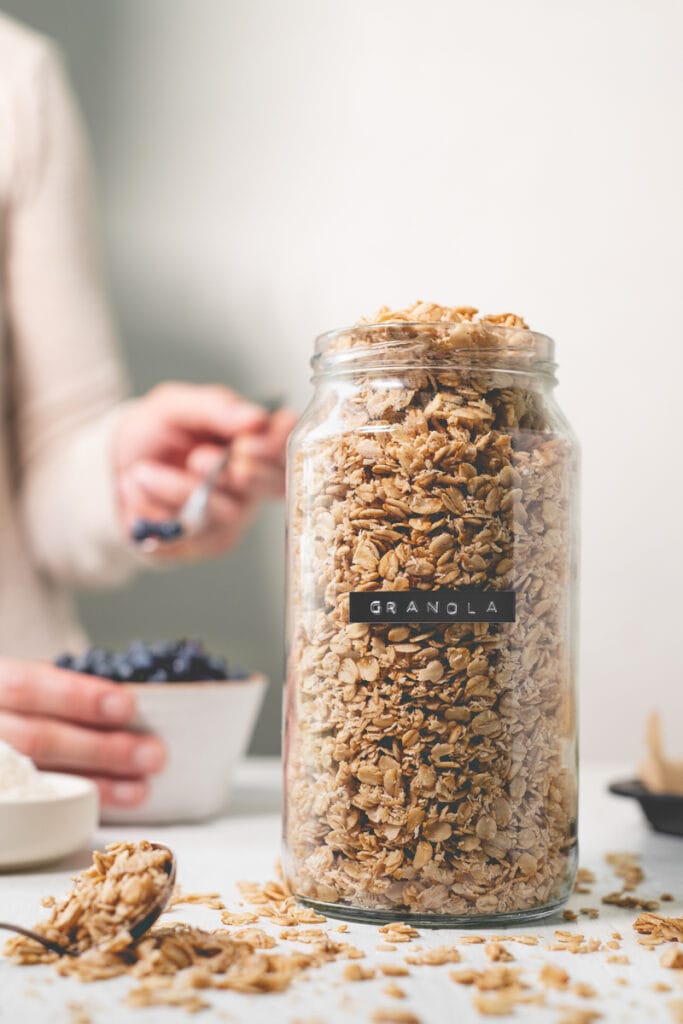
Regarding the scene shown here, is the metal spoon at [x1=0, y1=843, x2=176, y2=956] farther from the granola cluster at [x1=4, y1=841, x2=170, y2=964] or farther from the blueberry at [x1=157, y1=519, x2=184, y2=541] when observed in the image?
the blueberry at [x1=157, y1=519, x2=184, y2=541]

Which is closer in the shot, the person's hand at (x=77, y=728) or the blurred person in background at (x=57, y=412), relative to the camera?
the person's hand at (x=77, y=728)

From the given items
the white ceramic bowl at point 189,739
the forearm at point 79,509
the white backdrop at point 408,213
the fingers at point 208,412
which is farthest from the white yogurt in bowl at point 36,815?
the white backdrop at point 408,213

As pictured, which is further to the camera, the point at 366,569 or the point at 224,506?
the point at 224,506

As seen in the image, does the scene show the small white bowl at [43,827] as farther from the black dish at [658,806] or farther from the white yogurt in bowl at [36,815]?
the black dish at [658,806]

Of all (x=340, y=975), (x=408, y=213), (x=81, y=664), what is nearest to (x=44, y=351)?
(x=408, y=213)

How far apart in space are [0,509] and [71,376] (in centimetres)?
22

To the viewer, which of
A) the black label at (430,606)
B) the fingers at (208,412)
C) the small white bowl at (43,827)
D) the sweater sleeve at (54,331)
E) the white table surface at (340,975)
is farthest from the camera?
the sweater sleeve at (54,331)

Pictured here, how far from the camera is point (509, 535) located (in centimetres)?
59

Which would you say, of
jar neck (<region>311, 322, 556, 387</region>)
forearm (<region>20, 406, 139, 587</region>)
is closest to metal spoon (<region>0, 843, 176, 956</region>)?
jar neck (<region>311, 322, 556, 387</region>)

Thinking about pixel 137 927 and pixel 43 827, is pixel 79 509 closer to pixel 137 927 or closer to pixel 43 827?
pixel 43 827

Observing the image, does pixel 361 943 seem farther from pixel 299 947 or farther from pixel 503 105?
pixel 503 105

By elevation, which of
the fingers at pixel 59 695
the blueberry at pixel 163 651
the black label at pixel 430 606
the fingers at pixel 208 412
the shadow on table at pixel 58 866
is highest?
the fingers at pixel 208 412

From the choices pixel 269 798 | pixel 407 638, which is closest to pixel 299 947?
pixel 407 638

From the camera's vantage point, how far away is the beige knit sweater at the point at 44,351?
59.7 inches
